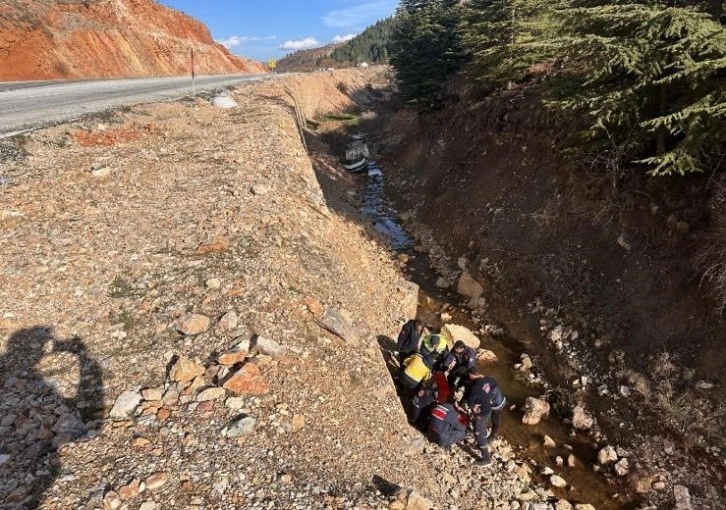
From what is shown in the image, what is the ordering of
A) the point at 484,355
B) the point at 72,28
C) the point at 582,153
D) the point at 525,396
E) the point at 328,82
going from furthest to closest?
the point at 328,82 → the point at 72,28 → the point at 582,153 → the point at 484,355 → the point at 525,396

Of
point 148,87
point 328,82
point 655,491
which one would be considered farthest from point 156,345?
point 328,82

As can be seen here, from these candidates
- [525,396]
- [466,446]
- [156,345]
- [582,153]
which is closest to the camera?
[156,345]

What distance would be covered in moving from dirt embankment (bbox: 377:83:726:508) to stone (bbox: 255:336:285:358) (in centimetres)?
633

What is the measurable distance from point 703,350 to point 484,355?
427cm

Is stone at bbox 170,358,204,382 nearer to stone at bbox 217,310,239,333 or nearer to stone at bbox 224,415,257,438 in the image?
stone at bbox 217,310,239,333

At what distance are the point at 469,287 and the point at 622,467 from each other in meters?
6.39

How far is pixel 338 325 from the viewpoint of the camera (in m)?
8.66

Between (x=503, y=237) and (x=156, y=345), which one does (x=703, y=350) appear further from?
(x=156, y=345)

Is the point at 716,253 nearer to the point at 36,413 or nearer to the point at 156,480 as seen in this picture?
the point at 156,480

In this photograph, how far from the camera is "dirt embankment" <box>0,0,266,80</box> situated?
1031 inches

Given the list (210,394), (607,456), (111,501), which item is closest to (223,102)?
(210,394)

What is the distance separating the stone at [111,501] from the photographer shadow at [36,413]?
68 centimetres

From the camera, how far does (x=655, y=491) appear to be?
759 centimetres

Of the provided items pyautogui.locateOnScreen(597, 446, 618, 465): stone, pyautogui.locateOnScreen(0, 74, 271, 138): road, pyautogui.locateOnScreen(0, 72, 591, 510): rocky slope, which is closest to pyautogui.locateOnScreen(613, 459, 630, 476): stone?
pyautogui.locateOnScreen(597, 446, 618, 465): stone
